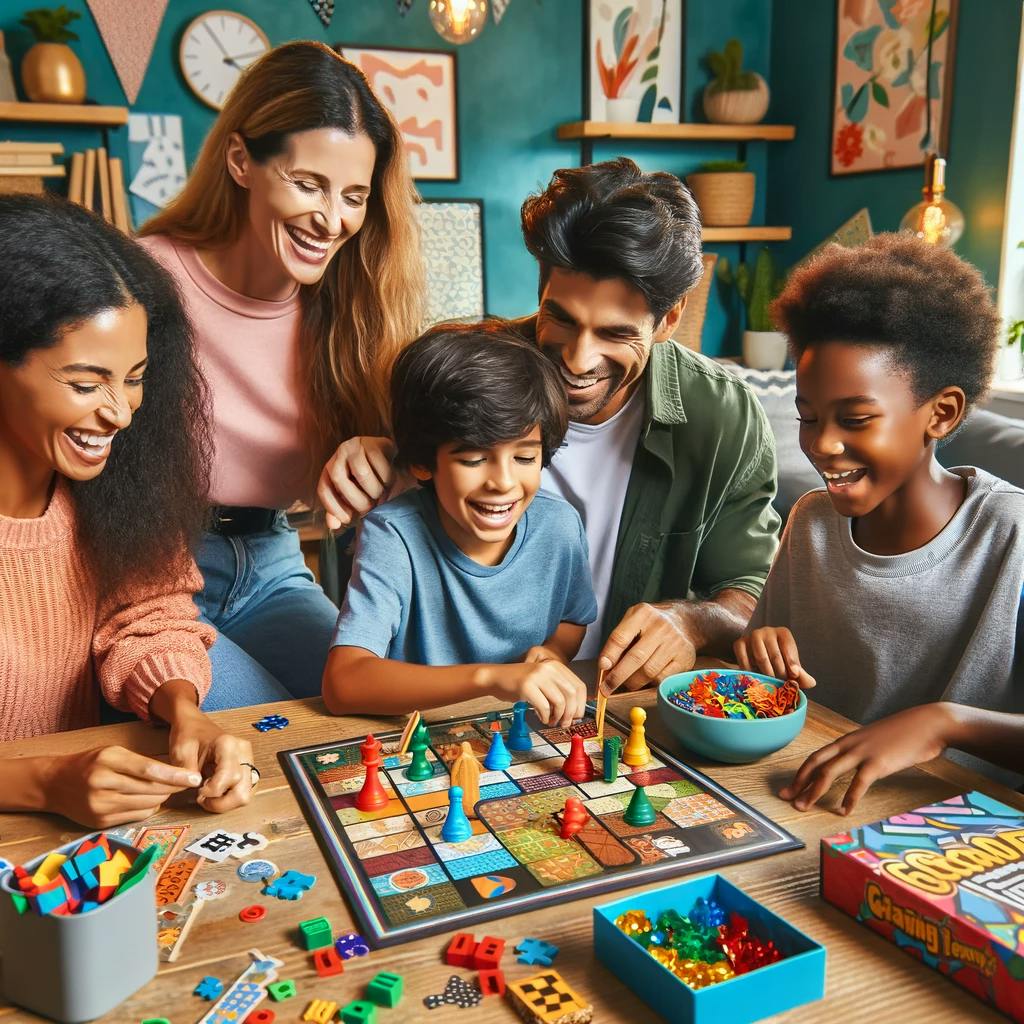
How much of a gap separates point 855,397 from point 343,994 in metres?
1.01

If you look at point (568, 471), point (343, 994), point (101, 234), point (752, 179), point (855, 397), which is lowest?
point (343, 994)

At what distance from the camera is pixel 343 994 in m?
0.82

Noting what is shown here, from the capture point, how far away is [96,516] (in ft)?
4.88

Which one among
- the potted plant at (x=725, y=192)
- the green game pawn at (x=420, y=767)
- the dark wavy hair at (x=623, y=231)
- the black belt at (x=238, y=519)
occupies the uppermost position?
the potted plant at (x=725, y=192)

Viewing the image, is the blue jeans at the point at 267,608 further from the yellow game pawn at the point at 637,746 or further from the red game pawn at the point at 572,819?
the red game pawn at the point at 572,819

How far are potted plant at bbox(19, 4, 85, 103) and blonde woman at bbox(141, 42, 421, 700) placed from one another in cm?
209

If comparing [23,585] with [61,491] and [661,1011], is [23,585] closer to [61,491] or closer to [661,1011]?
[61,491]

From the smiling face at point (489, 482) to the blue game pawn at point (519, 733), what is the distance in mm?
337

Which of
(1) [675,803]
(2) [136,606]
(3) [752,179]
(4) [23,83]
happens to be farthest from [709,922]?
(3) [752,179]

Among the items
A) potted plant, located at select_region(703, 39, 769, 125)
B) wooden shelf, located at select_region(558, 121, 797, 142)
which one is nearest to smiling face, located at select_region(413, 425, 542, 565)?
wooden shelf, located at select_region(558, 121, 797, 142)

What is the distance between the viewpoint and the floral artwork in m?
3.90

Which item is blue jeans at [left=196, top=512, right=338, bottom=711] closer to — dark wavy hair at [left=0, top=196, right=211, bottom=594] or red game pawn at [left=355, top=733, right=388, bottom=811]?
dark wavy hair at [left=0, top=196, right=211, bottom=594]

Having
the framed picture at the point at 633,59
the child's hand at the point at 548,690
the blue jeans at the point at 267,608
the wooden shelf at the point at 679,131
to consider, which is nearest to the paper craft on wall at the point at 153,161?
the wooden shelf at the point at 679,131

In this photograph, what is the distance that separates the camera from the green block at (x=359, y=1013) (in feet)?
2.54
